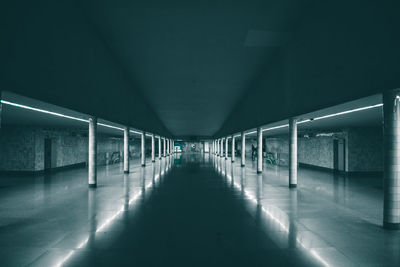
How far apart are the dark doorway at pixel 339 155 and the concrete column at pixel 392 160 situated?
13.3m

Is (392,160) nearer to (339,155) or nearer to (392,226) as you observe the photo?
(392,226)

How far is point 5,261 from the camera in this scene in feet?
13.9

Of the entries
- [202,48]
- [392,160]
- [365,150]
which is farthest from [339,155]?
[202,48]

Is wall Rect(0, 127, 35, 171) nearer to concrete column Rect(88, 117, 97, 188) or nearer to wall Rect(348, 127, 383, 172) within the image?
concrete column Rect(88, 117, 97, 188)

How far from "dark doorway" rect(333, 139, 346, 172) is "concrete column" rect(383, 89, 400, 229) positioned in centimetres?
1330

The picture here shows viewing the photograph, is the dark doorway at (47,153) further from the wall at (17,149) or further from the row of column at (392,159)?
the row of column at (392,159)

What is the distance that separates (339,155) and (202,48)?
52.3 feet

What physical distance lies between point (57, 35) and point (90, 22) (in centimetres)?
186

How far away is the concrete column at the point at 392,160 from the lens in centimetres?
593

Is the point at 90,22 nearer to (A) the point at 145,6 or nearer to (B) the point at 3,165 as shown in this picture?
(A) the point at 145,6

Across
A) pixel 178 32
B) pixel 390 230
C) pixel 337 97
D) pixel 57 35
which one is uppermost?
pixel 178 32

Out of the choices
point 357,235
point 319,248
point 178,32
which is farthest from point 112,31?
point 357,235

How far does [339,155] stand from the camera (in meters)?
18.3

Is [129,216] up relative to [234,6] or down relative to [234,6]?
down
